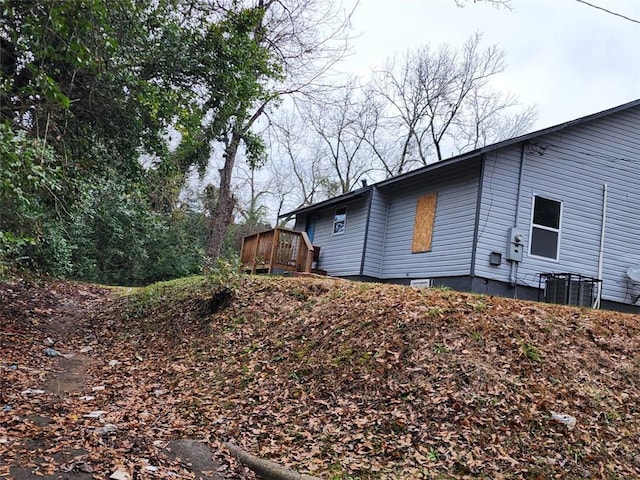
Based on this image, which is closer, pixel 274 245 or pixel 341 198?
pixel 274 245

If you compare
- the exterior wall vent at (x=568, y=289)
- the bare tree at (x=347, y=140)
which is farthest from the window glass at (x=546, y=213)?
the bare tree at (x=347, y=140)

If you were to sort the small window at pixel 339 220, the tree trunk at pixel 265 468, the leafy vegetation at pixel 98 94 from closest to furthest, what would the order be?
the tree trunk at pixel 265 468 → the leafy vegetation at pixel 98 94 → the small window at pixel 339 220

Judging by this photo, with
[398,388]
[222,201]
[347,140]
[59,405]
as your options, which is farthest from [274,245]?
[347,140]

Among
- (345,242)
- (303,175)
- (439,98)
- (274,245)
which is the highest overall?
(439,98)

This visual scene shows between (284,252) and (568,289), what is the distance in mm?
6977

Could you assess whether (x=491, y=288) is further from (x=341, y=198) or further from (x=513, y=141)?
(x=341, y=198)

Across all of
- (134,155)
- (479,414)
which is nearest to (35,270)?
(134,155)

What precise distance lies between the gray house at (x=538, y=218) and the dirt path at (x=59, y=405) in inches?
274

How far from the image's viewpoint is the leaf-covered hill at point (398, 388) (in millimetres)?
3545

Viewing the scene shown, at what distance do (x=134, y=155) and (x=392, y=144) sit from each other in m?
21.3

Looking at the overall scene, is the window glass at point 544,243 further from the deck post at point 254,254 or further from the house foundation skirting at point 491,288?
the deck post at point 254,254

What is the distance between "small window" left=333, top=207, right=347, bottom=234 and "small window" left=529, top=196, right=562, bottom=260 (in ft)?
17.7

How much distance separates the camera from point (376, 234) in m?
12.4

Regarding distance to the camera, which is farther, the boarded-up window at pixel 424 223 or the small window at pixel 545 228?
the boarded-up window at pixel 424 223
